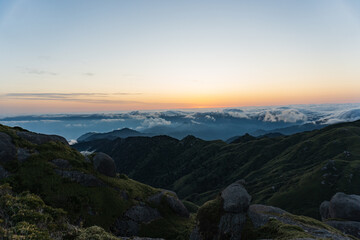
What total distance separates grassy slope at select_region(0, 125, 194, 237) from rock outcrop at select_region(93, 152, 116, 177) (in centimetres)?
155

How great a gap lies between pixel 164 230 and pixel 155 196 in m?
7.46

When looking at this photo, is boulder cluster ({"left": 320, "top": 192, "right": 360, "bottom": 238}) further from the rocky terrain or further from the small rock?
the small rock

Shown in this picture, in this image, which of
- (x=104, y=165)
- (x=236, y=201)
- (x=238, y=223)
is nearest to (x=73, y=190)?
(x=104, y=165)

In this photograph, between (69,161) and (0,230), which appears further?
(69,161)

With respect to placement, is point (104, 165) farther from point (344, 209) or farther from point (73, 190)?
point (344, 209)

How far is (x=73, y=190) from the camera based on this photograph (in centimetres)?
3306

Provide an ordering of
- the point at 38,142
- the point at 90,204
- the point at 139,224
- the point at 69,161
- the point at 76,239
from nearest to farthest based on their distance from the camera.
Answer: the point at 76,239, the point at 90,204, the point at 139,224, the point at 69,161, the point at 38,142

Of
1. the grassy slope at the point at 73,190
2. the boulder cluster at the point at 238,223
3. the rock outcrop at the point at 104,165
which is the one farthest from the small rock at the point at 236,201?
the rock outcrop at the point at 104,165

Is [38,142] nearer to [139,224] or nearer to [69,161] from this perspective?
[69,161]

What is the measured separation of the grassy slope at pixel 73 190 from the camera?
30797 mm

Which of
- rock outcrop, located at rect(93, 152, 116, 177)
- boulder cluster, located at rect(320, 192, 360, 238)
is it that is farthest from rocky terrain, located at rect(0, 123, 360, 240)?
boulder cluster, located at rect(320, 192, 360, 238)

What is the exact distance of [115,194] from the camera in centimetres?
3659

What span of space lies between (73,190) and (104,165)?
9.27 metres

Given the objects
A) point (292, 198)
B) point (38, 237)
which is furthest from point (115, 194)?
point (292, 198)
